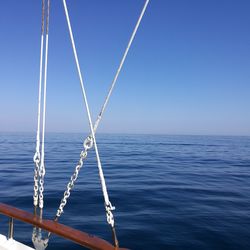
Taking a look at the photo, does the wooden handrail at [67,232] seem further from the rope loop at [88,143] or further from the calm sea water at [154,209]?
the calm sea water at [154,209]

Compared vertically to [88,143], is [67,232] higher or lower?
lower

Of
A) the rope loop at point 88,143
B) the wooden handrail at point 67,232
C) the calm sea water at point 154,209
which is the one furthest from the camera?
the calm sea water at point 154,209

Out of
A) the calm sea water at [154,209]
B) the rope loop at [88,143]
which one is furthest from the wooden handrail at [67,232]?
the calm sea water at [154,209]

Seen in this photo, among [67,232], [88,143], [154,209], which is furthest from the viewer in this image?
[154,209]

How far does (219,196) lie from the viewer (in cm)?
937

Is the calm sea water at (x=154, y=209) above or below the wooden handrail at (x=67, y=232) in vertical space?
below

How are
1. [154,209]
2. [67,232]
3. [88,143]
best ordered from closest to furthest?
[67,232] < [88,143] < [154,209]

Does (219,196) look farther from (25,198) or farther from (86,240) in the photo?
(86,240)

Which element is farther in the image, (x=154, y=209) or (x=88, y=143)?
(x=154, y=209)

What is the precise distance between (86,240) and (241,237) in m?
4.82

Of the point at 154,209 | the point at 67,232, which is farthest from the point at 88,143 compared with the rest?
Answer: the point at 154,209

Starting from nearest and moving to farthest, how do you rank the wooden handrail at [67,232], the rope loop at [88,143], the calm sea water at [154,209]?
the wooden handrail at [67,232] < the rope loop at [88,143] < the calm sea water at [154,209]

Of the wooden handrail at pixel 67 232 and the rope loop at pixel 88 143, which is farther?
the rope loop at pixel 88 143

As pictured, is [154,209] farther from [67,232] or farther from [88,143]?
[67,232]
